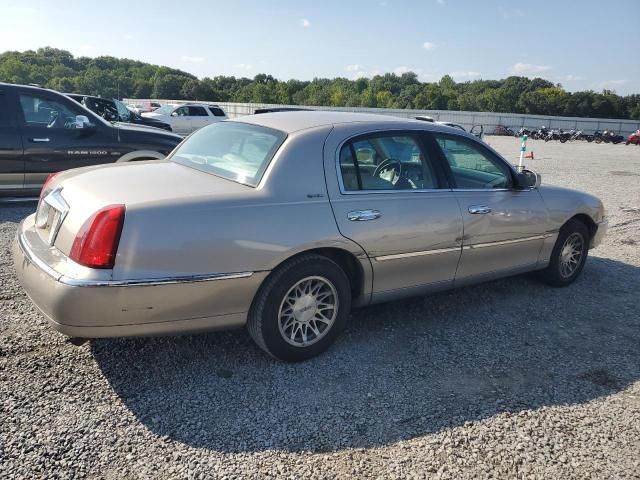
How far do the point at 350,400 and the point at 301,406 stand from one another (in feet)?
0.99

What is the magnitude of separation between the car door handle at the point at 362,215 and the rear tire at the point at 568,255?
240 cm

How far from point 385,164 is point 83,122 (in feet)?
17.1

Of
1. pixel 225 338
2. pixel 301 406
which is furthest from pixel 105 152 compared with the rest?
pixel 301 406

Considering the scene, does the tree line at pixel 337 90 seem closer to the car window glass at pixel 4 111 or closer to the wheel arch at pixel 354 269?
the car window glass at pixel 4 111

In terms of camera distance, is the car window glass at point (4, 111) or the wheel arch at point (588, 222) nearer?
the wheel arch at point (588, 222)

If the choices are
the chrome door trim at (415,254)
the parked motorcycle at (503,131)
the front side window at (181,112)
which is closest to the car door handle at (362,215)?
the chrome door trim at (415,254)

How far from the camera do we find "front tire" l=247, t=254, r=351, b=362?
3.17m

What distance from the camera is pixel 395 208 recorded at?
3643 millimetres

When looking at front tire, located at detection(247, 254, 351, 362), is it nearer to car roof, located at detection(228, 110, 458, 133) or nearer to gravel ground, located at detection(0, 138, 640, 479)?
gravel ground, located at detection(0, 138, 640, 479)

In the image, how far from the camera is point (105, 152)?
7418mm

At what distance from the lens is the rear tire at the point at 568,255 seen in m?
5.04

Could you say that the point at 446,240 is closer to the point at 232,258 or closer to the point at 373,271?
the point at 373,271

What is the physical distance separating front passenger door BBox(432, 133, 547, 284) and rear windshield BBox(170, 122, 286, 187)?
4.74 ft

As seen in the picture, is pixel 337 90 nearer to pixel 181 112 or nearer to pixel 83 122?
pixel 181 112
